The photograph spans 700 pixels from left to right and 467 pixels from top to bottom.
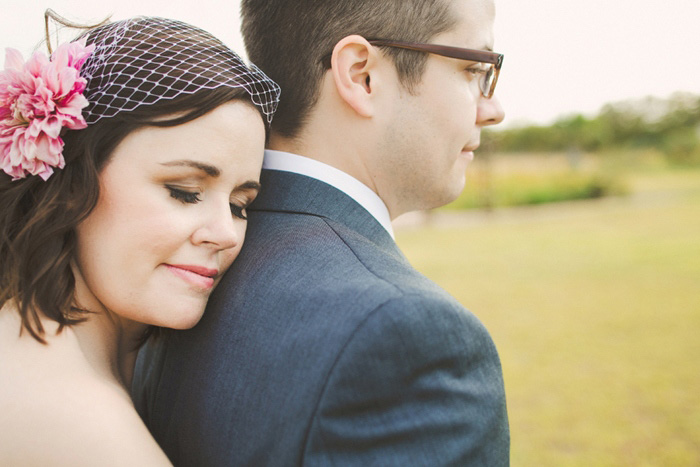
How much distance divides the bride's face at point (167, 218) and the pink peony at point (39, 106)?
163 mm

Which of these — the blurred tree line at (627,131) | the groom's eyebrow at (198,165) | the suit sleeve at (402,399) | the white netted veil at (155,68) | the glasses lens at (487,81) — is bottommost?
the blurred tree line at (627,131)

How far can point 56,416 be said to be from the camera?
4.02ft

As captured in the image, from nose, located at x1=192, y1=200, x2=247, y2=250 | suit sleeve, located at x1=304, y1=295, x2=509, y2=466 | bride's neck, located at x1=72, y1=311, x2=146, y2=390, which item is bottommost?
bride's neck, located at x1=72, y1=311, x2=146, y2=390

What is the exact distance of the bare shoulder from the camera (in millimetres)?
1219

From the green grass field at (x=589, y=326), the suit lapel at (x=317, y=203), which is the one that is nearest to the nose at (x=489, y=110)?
the suit lapel at (x=317, y=203)

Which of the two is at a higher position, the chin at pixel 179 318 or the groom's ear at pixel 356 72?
the groom's ear at pixel 356 72

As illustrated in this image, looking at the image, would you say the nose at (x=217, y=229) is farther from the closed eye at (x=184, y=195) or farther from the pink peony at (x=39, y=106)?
the pink peony at (x=39, y=106)

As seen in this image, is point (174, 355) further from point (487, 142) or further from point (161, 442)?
point (487, 142)

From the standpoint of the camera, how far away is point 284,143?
74.2 inches

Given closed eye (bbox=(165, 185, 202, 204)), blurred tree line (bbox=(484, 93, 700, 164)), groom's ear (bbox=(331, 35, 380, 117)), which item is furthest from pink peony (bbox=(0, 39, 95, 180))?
blurred tree line (bbox=(484, 93, 700, 164))

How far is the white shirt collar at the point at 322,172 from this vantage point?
1774 mm

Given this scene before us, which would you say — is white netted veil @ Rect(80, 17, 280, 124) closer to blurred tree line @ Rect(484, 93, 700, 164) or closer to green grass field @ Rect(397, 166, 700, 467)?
green grass field @ Rect(397, 166, 700, 467)

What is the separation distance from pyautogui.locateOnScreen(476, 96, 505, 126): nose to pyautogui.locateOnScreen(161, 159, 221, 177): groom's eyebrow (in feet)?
3.17

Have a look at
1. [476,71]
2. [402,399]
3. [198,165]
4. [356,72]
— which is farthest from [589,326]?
[198,165]
